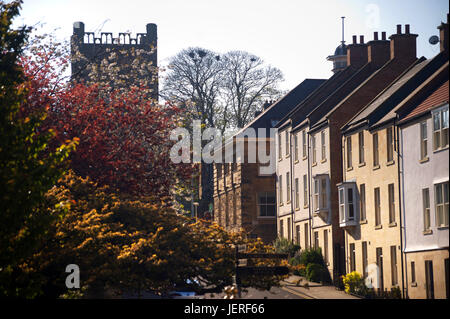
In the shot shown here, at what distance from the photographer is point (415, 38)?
46969 millimetres

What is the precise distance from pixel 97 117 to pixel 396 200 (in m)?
15.3

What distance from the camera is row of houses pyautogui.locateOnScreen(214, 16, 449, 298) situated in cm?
3434

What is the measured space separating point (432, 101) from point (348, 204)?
11.2 metres

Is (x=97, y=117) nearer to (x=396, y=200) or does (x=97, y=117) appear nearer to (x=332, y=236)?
(x=396, y=200)

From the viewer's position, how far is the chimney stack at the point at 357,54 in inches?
2164

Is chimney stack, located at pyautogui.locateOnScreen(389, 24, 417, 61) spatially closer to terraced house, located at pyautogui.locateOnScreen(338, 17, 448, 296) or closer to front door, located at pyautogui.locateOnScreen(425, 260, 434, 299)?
terraced house, located at pyautogui.locateOnScreen(338, 17, 448, 296)

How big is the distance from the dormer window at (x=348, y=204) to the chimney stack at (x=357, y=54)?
13.0 m

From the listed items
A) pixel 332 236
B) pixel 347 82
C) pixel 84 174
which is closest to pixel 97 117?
pixel 84 174

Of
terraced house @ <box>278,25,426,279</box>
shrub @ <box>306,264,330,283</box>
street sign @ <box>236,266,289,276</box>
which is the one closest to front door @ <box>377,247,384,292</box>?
terraced house @ <box>278,25,426,279</box>

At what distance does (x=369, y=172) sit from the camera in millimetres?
42281

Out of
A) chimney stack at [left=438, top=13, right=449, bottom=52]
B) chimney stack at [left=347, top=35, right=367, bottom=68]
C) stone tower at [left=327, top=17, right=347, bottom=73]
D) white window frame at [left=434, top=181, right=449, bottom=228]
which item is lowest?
white window frame at [left=434, top=181, right=449, bottom=228]

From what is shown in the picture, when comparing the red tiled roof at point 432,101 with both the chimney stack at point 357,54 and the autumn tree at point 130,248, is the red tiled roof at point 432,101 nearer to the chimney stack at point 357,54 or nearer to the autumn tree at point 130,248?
the autumn tree at point 130,248

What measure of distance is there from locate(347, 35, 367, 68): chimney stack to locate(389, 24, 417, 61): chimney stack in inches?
286

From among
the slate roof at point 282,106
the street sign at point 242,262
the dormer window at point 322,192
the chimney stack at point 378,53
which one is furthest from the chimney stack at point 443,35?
the slate roof at point 282,106
